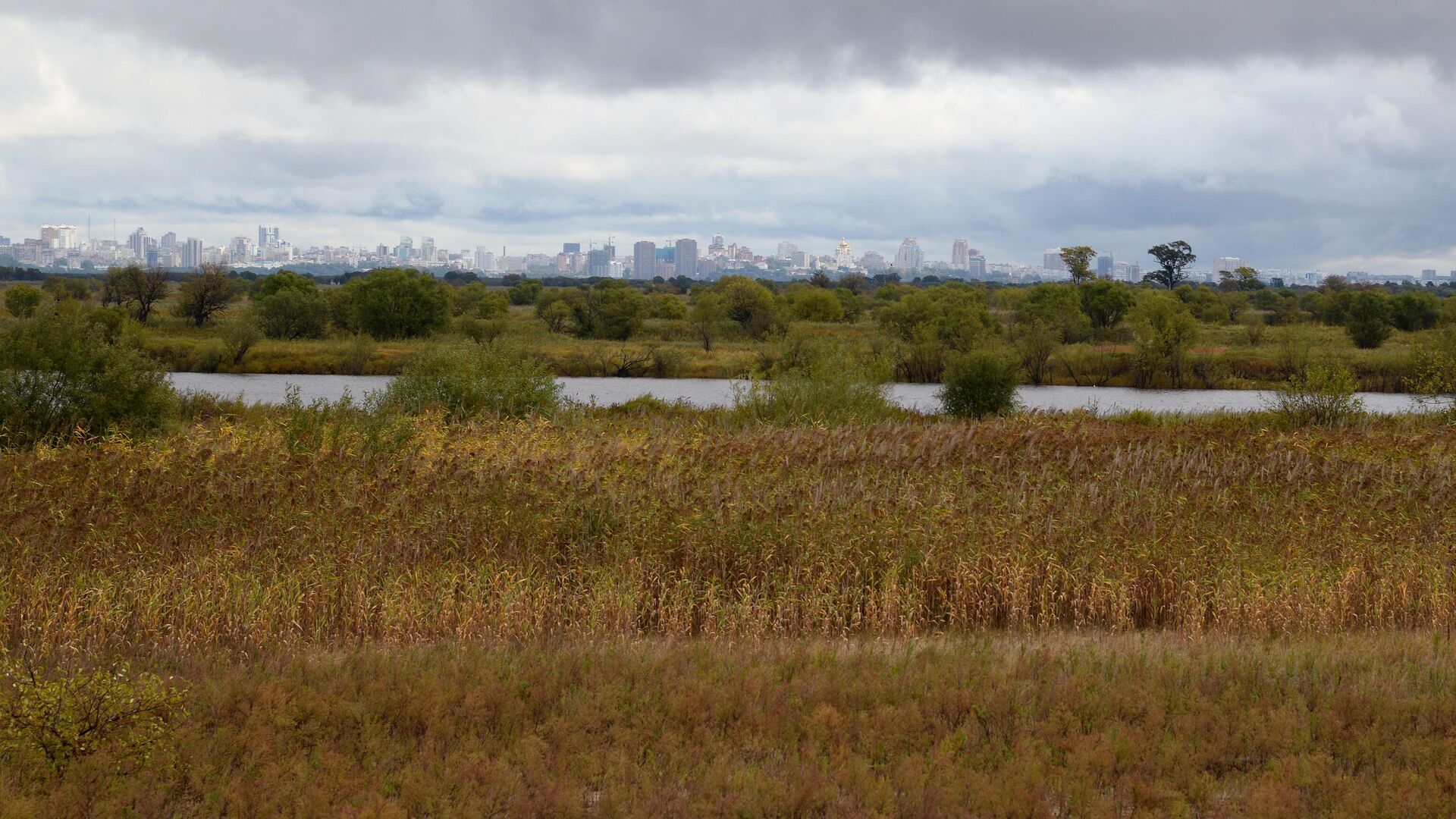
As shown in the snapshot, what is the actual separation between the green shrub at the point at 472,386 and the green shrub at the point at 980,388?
43.2 feet

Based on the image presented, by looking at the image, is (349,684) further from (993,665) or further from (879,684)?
(993,665)

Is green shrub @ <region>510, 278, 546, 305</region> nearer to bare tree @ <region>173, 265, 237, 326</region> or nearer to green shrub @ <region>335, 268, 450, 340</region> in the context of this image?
bare tree @ <region>173, 265, 237, 326</region>

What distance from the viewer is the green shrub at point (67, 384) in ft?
63.2

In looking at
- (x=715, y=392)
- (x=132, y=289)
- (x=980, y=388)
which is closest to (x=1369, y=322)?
(x=715, y=392)

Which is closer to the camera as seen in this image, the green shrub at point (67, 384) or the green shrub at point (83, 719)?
the green shrub at point (83, 719)

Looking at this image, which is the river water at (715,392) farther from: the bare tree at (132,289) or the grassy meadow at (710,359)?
the bare tree at (132,289)

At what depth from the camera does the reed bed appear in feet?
29.8

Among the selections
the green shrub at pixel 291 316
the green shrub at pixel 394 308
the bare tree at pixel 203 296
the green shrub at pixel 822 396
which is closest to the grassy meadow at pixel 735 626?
the green shrub at pixel 822 396

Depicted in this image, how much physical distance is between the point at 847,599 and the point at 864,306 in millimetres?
98114

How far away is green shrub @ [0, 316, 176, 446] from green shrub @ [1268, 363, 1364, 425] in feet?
91.6

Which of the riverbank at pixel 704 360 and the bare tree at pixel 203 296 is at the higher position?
the bare tree at pixel 203 296

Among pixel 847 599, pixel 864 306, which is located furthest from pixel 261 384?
pixel 864 306

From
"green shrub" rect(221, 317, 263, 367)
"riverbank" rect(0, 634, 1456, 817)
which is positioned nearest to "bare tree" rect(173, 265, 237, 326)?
"green shrub" rect(221, 317, 263, 367)

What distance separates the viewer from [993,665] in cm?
769
